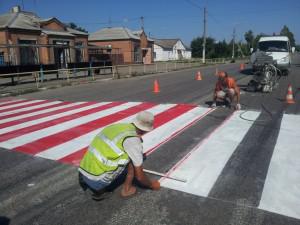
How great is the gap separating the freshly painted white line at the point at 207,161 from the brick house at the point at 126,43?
4111cm

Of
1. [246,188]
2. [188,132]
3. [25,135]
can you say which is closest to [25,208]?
[246,188]

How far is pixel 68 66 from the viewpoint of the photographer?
80.7 feet

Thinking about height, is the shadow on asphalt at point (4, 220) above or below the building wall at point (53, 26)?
below

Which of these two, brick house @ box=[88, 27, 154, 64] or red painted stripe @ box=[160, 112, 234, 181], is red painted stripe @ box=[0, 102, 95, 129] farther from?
brick house @ box=[88, 27, 154, 64]

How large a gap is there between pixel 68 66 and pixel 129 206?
74.1 ft

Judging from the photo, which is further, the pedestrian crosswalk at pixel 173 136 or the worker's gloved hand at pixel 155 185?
the pedestrian crosswalk at pixel 173 136

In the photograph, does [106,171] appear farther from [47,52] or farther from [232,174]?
[47,52]

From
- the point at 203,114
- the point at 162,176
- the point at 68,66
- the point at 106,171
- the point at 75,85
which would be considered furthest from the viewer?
the point at 68,66

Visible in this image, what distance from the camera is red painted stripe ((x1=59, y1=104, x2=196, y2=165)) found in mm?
5201

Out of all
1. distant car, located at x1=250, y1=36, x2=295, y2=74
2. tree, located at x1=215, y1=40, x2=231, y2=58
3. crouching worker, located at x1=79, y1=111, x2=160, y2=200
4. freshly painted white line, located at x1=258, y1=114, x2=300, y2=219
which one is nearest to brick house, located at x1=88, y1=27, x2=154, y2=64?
tree, located at x1=215, y1=40, x2=231, y2=58

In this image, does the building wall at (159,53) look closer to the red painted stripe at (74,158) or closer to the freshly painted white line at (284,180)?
the freshly painted white line at (284,180)

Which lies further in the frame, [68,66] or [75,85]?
[68,66]

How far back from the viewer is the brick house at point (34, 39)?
1109 inches

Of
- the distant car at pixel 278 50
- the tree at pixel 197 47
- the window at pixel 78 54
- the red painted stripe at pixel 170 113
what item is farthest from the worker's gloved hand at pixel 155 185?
the tree at pixel 197 47
